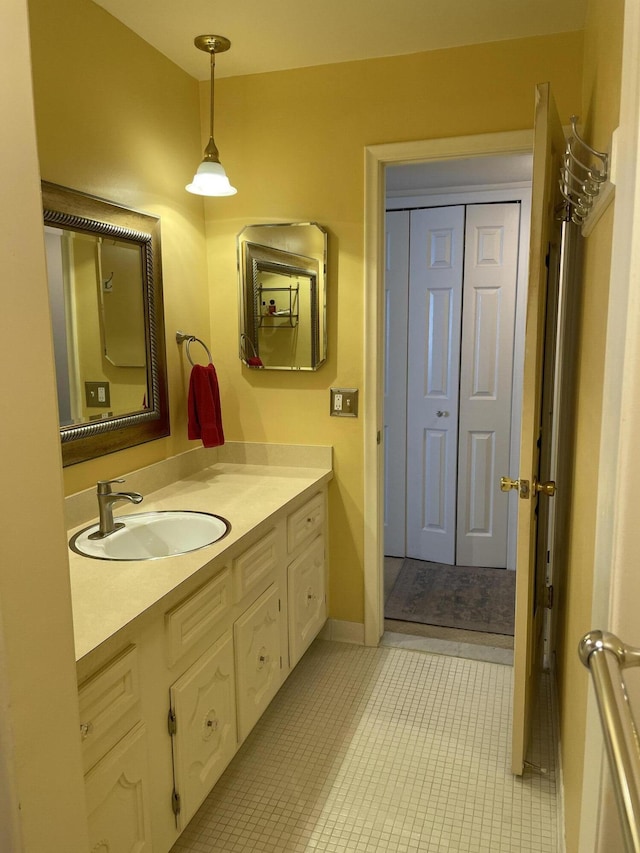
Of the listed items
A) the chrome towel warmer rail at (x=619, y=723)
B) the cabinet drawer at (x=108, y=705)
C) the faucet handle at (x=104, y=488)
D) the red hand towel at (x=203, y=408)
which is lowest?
the cabinet drawer at (x=108, y=705)

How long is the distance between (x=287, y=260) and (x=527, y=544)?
4.98 ft

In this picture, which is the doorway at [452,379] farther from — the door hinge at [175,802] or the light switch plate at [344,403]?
the door hinge at [175,802]

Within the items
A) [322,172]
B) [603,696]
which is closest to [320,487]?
[322,172]

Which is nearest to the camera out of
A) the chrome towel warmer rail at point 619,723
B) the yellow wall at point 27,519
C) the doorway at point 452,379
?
the chrome towel warmer rail at point 619,723

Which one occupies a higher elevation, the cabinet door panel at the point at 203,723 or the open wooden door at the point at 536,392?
the open wooden door at the point at 536,392

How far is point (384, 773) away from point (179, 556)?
104 centimetres

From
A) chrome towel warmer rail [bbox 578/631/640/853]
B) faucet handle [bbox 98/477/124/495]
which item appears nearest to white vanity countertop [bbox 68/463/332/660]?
faucet handle [bbox 98/477/124/495]

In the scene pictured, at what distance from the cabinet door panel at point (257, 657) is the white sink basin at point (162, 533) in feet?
0.94

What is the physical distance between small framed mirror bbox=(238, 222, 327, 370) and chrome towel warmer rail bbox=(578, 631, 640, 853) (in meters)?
2.06

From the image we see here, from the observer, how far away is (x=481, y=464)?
3.78 metres

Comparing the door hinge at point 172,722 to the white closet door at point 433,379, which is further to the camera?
the white closet door at point 433,379

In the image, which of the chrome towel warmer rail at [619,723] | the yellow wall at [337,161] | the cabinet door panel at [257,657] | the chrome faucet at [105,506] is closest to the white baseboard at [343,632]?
the yellow wall at [337,161]

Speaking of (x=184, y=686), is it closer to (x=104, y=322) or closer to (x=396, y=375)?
(x=104, y=322)

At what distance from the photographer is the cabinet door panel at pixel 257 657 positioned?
1978 mm
